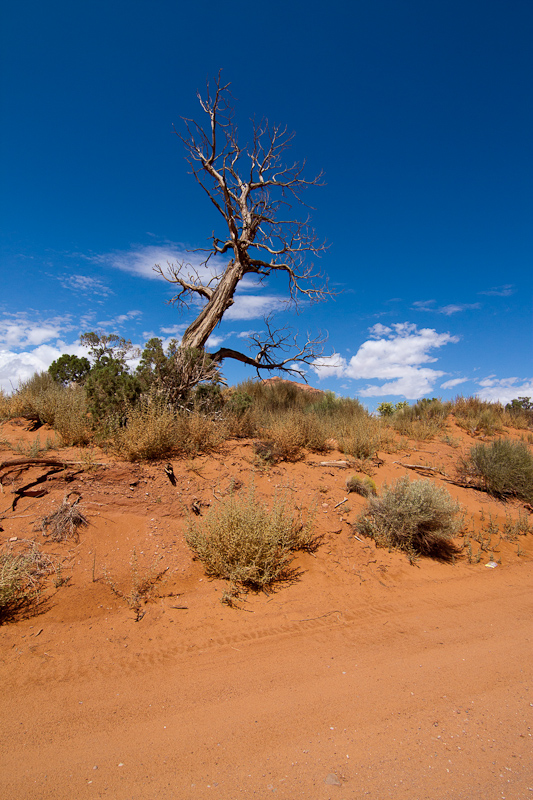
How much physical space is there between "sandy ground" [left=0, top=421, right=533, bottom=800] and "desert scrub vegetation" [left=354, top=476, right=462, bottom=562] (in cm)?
30

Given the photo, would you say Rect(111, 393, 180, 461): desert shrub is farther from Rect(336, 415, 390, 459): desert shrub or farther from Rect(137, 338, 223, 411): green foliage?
Rect(336, 415, 390, 459): desert shrub

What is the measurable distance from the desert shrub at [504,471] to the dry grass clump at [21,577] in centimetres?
855

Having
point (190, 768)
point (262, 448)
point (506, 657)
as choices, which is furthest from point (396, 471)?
point (190, 768)

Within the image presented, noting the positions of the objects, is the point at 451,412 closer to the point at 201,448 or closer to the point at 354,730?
the point at 201,448

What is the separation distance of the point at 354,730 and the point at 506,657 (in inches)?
75.3

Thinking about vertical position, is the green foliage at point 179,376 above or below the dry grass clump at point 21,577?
above

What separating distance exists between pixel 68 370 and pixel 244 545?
10.5 m

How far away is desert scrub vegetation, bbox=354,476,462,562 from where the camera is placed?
18.8ft

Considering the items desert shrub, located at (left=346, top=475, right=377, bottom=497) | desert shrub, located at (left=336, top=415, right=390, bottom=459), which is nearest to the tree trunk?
desert shrub, located at (left=336, top=415, right=390, bottom=459)

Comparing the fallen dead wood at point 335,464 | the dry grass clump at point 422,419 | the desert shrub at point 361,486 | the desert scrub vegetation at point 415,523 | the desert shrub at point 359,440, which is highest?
the dry grass clump at point 422,419

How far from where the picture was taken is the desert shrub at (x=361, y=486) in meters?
7.02

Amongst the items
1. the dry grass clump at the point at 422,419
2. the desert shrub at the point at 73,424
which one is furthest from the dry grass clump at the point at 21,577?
the dry grass clump at the point at 422,419

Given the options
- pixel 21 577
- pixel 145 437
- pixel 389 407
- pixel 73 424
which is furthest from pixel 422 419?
pixel 21 577

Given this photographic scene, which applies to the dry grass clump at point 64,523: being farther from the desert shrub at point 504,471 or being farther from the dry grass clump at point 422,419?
the dry grass clump at point 422,419
